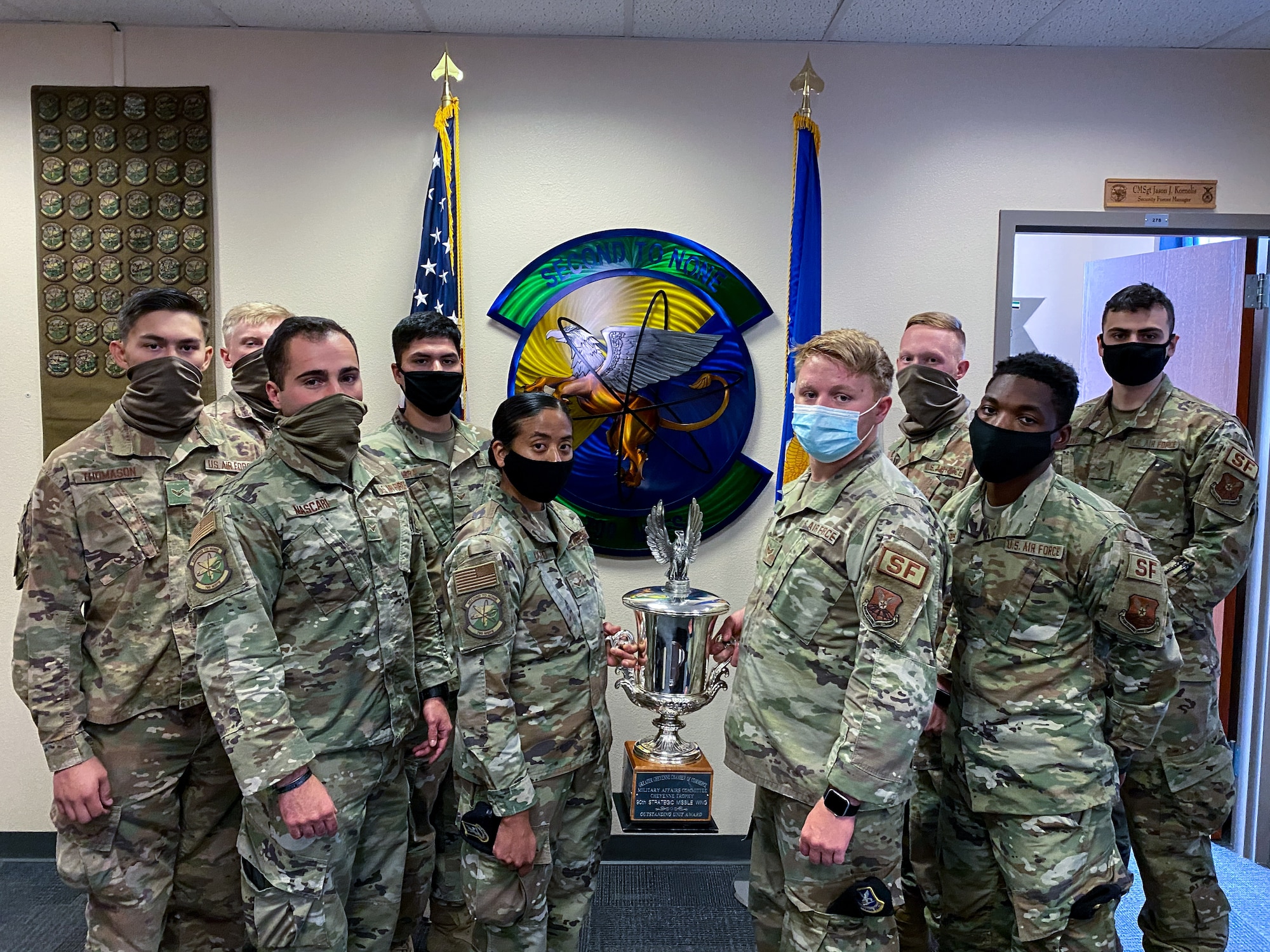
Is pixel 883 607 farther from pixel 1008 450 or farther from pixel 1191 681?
pixel 1191 681

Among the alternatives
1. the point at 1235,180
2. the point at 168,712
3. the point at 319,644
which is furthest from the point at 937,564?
the point at 1235,180

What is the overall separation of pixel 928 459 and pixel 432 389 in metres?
1.57

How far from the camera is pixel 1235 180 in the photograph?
3309 millimetres

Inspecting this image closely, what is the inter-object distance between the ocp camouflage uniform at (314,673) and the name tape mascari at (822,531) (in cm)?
100

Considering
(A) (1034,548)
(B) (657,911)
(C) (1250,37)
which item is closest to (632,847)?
(B) (657,911)

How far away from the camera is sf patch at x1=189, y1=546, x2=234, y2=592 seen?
1.74 m

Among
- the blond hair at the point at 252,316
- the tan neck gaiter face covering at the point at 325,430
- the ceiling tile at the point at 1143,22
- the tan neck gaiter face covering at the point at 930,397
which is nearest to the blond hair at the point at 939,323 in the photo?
the tan neck gaiter face covering at the point at 930,397

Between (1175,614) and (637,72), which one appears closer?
(1175,614)

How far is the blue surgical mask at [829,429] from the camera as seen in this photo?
6.01ft

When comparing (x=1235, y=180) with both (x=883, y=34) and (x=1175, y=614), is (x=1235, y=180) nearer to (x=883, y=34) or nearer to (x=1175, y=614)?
(x=883, y=34)

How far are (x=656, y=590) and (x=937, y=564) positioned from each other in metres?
1.23

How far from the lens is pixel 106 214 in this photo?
10.5 feet

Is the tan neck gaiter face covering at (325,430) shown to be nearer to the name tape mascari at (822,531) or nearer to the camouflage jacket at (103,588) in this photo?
the camouflage jacket at (103,588)

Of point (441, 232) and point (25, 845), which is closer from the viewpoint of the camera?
point (441, 232)
